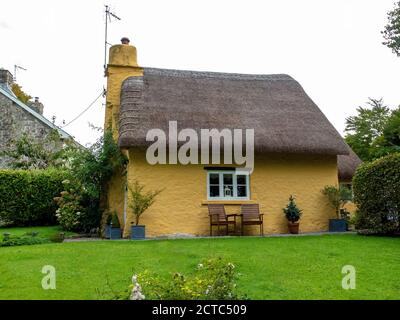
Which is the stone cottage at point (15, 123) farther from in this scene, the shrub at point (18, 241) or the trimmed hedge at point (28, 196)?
the shrub at point (18, 241)

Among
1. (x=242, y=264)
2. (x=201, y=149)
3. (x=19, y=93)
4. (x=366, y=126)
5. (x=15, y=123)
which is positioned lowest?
(x=242, y=264)

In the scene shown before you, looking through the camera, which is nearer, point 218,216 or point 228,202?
point 218,216

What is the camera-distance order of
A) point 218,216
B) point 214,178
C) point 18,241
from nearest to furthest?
point 18,241
point 218,216
point 214,178

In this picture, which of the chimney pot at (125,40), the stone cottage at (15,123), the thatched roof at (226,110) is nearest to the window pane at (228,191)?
the thatched roof at (226,110)

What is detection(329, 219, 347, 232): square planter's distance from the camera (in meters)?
13.9

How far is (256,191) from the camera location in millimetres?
13438

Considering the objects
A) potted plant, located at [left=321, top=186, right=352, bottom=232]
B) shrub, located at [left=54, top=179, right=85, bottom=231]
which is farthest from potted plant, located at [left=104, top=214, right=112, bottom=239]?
potted plant, located at [left=321, top=186, right=352, bottom=232]

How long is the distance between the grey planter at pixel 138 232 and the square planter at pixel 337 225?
6493mm

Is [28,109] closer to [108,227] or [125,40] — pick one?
[125,40]

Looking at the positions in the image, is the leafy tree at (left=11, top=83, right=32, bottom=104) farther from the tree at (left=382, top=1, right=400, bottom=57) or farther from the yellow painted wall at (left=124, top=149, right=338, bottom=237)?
the tree at (left=382, top=1, right=400, bottom=57)

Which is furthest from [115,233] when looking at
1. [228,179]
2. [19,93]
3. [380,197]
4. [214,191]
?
[19,93]

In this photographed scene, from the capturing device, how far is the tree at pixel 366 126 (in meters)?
27.2

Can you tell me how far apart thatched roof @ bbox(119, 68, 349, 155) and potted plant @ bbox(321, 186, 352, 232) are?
130 cm

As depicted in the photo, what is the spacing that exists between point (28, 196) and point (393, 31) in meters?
17.0
